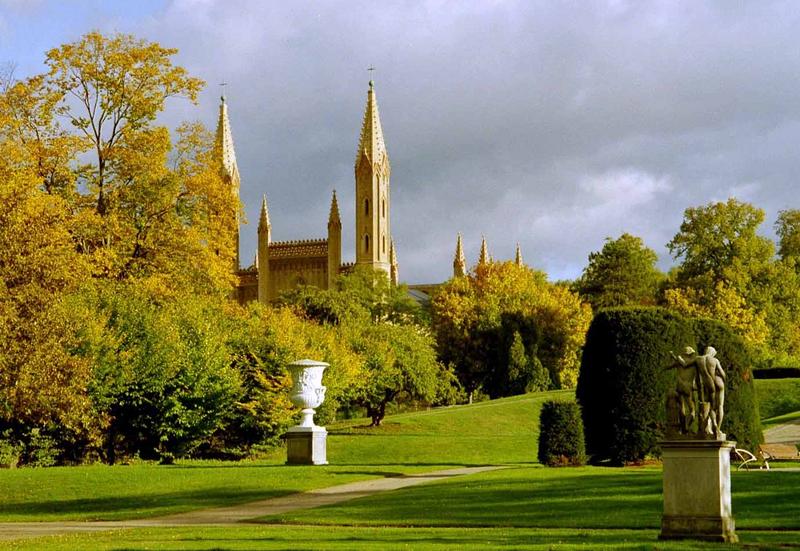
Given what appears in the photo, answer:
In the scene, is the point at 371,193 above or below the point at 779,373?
above

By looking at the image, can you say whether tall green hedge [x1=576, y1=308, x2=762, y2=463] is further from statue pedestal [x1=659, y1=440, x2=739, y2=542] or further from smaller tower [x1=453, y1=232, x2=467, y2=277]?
smaller tower [x1=453, y1=232, x2=467, y2=277]

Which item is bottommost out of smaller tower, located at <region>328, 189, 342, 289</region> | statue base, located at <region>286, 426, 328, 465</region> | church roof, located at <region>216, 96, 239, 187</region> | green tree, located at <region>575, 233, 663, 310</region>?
statue base, located at <region>286, 426, 328, 465</region>

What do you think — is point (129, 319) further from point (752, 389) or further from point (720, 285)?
point (720, 285)

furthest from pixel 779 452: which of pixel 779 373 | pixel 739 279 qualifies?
pixel 739 279

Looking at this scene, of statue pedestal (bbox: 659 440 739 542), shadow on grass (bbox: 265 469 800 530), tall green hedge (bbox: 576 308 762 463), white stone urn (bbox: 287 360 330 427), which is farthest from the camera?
white stone urn (bbox: 287 360 330 427)

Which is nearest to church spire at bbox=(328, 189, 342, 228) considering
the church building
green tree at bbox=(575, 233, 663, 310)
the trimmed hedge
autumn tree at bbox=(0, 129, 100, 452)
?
the church building

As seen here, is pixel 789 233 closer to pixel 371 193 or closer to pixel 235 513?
pixel 371 193

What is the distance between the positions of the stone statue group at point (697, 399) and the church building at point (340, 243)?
304ft

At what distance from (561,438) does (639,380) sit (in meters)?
2.96

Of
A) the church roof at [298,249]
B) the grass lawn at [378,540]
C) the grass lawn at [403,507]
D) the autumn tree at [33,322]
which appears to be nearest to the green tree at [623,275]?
the church roof at [298,249]

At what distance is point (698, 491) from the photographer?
15781 millimetres

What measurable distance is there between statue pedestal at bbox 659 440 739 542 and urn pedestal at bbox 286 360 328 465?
1516 cm

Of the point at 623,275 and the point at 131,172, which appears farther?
the point at 623,275

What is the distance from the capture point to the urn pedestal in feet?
98.7
